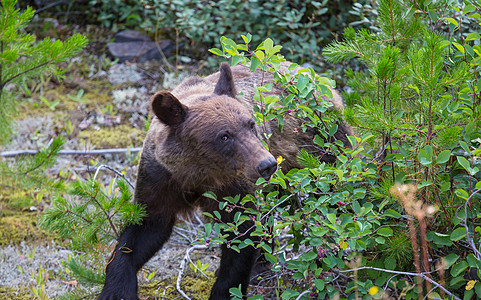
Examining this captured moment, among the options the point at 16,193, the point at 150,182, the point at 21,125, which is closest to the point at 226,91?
the point at 150,182

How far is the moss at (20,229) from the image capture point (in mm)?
5422

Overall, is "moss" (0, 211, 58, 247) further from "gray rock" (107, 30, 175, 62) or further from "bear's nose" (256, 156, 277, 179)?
"gray rock" (107, 30, 175, 62)

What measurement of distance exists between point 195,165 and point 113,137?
3.33m

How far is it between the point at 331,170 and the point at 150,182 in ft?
5.16

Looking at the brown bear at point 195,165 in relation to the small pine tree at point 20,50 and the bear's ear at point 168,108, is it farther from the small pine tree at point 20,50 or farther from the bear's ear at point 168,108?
the small pine tree at point 20,50

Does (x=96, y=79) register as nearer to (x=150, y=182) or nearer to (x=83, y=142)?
Answer: (x=83, y=142)

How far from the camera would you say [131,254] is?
4199 millimetres

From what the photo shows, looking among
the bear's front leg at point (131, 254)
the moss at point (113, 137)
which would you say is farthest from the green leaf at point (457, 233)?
the moss at point (113, 137)

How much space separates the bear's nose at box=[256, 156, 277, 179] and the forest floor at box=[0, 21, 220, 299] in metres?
1.48

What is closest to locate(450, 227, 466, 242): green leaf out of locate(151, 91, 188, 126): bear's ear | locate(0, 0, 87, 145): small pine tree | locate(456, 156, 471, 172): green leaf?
locate(456, 156, 471, 172): green leaf

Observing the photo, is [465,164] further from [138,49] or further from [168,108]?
[138,49]

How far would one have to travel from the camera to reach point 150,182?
13.5ft

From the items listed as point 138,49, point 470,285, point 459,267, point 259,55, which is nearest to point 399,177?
point 459,267

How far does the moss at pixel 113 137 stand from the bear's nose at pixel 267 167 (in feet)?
12.0
